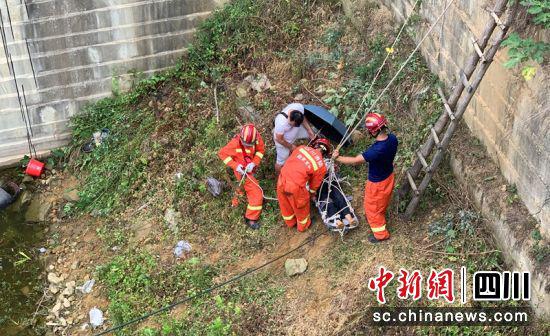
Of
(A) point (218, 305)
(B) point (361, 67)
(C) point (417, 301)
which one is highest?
(B) point (361, 67)

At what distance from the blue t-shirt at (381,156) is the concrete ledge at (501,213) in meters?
0.91

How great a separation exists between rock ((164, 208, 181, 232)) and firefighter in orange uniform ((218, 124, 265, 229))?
106 centimetres

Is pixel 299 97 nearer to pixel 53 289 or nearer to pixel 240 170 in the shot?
pixel 240 170

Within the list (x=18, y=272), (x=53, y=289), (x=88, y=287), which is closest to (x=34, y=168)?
(x=18, y=272)

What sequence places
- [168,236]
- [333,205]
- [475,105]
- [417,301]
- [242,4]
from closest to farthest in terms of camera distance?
1. [417,301]
2. [475,105]
3. [333,205]
4. [168,236]
5. [242,4]

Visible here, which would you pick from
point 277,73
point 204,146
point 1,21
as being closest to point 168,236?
point 204,146

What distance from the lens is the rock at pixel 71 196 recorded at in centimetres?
976

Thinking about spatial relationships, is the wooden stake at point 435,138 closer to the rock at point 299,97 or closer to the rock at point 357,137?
the rock at point 357,137

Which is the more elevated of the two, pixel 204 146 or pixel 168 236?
pixel 204 146

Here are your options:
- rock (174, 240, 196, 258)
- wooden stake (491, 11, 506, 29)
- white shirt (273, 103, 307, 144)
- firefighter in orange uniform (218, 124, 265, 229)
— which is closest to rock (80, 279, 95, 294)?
rock (174, 240, 196, 258)

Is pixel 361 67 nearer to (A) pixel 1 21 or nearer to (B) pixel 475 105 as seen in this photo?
(B) pixel 475 105

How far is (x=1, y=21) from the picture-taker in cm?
912

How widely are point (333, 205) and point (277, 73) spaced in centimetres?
295

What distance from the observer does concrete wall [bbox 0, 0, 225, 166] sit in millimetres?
9391
